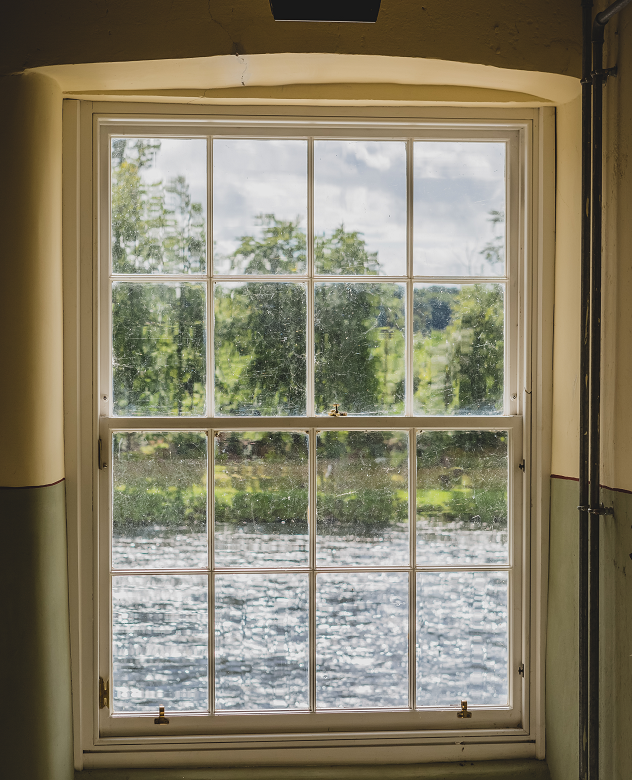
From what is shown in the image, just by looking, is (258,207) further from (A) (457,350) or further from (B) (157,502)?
(B) (157,502)

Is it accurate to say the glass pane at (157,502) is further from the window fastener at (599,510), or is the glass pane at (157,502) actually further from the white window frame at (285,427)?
the window fastener at (599,510)

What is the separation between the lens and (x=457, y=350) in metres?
2.13

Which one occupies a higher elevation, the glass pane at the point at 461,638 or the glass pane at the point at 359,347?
the glass pane at the point at 359,347

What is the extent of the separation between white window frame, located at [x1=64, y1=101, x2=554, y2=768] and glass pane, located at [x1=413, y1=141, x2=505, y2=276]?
72 millimetres

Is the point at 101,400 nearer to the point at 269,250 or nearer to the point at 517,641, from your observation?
the point at 269,250

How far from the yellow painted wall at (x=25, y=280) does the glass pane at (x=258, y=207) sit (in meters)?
0.56

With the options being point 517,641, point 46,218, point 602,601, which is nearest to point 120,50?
point 46,218

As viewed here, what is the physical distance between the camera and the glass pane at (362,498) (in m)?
2.10

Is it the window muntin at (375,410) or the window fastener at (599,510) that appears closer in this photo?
the window fastener at (599,510)

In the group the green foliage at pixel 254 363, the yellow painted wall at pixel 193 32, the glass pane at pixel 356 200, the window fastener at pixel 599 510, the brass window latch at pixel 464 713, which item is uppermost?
the yellow painted wall at pixel 193 32

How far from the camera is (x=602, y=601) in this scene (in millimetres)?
1765

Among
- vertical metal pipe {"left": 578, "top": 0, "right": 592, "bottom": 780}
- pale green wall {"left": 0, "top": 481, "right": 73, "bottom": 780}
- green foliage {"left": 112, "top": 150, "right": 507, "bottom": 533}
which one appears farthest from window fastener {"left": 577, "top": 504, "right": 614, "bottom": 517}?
pale green wall {"left": 0, "top": 481, "right": 73, "bottom": 780}

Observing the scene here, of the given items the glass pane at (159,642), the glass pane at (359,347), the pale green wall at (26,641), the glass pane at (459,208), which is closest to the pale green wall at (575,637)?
the glass pane at (359,347)

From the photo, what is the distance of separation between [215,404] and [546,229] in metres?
1.31
